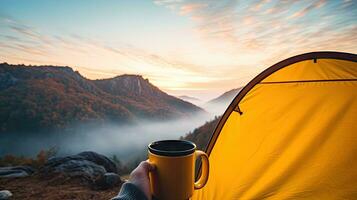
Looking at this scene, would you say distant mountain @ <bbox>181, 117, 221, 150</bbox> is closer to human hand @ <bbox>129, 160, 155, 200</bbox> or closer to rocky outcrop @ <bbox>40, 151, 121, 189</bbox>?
rocky outcrop @ <bbox>40, 151, 121, 189</bbox>

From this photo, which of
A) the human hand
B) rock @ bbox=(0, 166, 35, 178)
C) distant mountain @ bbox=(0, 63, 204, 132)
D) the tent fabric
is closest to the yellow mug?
the human hand

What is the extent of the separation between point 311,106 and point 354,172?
0.61m

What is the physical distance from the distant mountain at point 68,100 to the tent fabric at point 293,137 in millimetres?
41278

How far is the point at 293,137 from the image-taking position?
5.98ft

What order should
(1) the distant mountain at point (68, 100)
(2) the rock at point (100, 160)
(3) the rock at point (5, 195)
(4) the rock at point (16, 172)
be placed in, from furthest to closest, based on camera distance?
(1) the distant mountain at point (68, 100), (2) the rock at point (100, 160), (4) the rock at point (16, 172), (3) the rock at point (5, 195)

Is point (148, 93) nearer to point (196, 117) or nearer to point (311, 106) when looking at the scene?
point (196, 117)

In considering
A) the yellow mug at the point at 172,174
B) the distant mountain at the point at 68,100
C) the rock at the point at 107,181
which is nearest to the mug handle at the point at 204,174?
the yellow mug at the point at 172,174

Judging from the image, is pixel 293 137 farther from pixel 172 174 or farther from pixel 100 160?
pixel 100 160

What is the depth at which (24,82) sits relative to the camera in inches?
1727

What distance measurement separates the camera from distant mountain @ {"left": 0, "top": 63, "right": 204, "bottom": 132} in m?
35.0

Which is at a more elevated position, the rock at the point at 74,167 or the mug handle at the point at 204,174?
the mug handle at the point at 204,174

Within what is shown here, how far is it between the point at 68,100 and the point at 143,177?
4363 centimetres

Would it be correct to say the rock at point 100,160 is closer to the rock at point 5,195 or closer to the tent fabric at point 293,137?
the rock at point 5,195

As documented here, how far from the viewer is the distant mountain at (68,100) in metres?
35.0
